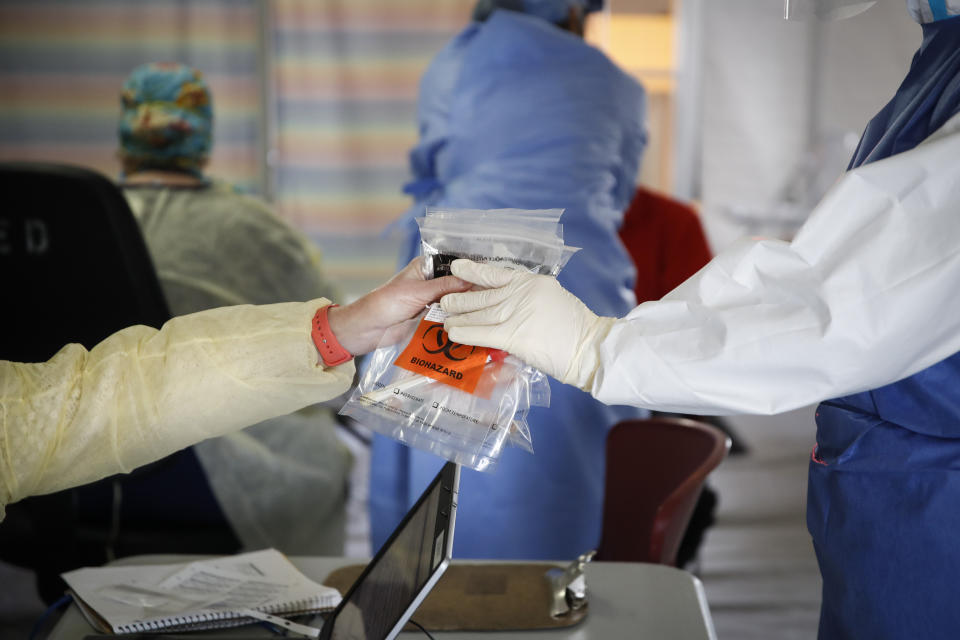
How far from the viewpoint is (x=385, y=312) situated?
3.30ft

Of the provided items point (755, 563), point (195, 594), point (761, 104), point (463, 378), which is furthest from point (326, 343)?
point (761, 104)

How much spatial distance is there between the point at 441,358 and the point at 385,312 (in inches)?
4.8

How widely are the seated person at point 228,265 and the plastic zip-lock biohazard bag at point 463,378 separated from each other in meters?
0.93

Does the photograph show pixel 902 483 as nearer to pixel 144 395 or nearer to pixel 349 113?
pixel 144 395

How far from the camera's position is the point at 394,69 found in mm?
3340

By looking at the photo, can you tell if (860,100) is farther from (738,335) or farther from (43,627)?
A: (43,627)

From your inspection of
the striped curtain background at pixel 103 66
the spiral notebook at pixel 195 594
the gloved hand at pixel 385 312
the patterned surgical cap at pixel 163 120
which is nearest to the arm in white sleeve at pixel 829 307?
the gloved hand at pixel 385 312

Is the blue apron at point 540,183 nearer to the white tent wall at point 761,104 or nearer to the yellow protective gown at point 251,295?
the yellow protective gown at point 251,295

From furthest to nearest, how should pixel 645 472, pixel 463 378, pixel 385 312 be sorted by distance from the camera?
pixel 645 472 → pixel 385 312 → pixel 463 378

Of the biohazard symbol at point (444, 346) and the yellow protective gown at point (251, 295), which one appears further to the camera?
the yellow protective gown at point (251, 295)

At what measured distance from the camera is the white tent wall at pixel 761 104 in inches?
153

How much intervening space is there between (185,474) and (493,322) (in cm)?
110

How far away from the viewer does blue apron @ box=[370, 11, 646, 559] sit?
1687mm

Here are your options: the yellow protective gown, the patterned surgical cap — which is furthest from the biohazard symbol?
the patterned surgical cap
